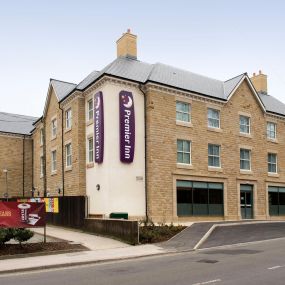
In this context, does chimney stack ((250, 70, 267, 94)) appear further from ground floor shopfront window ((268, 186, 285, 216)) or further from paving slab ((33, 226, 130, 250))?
paving slab ((33, 226, 130, 250))

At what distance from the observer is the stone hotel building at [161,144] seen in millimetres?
28750

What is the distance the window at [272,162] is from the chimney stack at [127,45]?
589 inches

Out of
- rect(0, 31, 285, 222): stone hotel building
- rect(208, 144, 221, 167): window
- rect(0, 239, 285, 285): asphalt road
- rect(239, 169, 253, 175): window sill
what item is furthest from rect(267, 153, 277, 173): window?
rect(0, 239, 285, 285): asphalt road

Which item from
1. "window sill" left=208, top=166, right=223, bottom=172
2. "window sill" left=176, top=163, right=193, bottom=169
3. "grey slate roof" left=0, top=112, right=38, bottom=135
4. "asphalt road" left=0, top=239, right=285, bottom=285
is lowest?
"asphalt road" left=0, top=239, right=285, bottom=285

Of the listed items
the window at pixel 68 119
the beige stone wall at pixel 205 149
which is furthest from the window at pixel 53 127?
the beige stone wall at pixel 205 149

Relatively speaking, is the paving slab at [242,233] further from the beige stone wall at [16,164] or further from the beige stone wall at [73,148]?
the beige stone wall at [16,164]

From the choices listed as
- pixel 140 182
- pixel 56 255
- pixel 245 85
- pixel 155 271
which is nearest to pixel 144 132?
pixel 140 182

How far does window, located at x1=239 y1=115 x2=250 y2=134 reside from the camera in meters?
35.5

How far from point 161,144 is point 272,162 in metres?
13.2

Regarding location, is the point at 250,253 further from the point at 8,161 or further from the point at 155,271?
the point at 8,161

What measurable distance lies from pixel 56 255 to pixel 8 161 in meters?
27.1

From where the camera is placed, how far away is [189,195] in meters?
31.1

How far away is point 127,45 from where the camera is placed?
3369 cm

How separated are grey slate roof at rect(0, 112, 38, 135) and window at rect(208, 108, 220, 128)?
20059 mm
